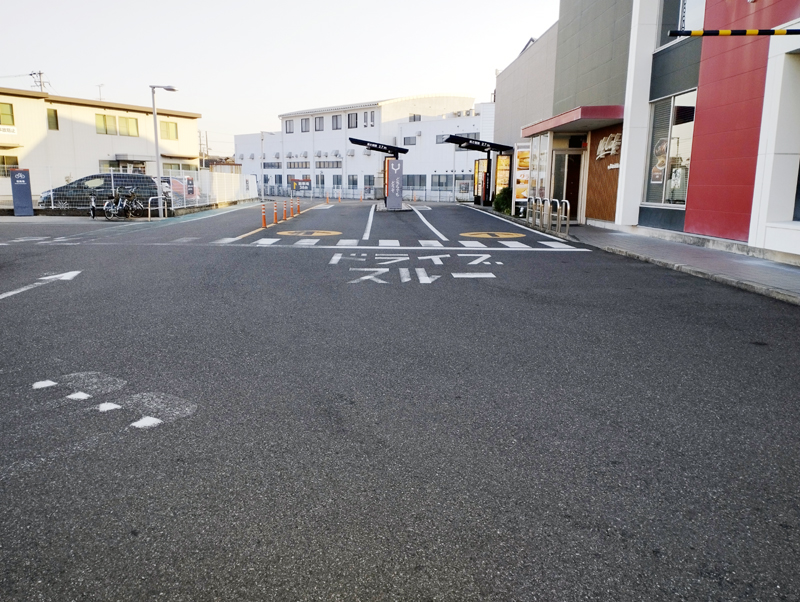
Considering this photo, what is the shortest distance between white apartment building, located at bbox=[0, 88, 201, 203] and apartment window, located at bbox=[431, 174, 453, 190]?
81.0 ft

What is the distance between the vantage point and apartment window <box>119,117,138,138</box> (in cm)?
4625

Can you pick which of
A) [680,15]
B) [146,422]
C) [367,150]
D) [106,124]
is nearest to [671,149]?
[680,15]

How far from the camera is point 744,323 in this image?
25.4ft

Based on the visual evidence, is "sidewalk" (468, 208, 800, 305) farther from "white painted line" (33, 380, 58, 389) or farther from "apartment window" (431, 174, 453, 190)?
"apartment window" (431, 174, 453, 190)

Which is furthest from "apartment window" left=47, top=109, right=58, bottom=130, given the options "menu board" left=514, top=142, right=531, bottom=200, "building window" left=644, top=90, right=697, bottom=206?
"building window" left=644, top=90, right=697, bottom=206

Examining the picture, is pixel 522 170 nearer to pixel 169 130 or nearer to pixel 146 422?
pixel 146 422

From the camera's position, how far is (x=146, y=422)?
435cm

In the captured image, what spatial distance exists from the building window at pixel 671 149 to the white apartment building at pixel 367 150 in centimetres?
4328

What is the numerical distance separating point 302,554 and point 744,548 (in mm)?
2092

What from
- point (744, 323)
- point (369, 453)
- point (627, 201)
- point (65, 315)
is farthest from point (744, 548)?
point (627, 201)

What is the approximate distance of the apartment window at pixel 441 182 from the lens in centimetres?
6494

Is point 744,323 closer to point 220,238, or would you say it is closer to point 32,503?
point 32,503

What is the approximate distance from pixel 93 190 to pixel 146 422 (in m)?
28.1

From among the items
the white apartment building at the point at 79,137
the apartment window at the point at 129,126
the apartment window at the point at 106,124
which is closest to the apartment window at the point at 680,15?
the white apartment building at the point at 79,137
